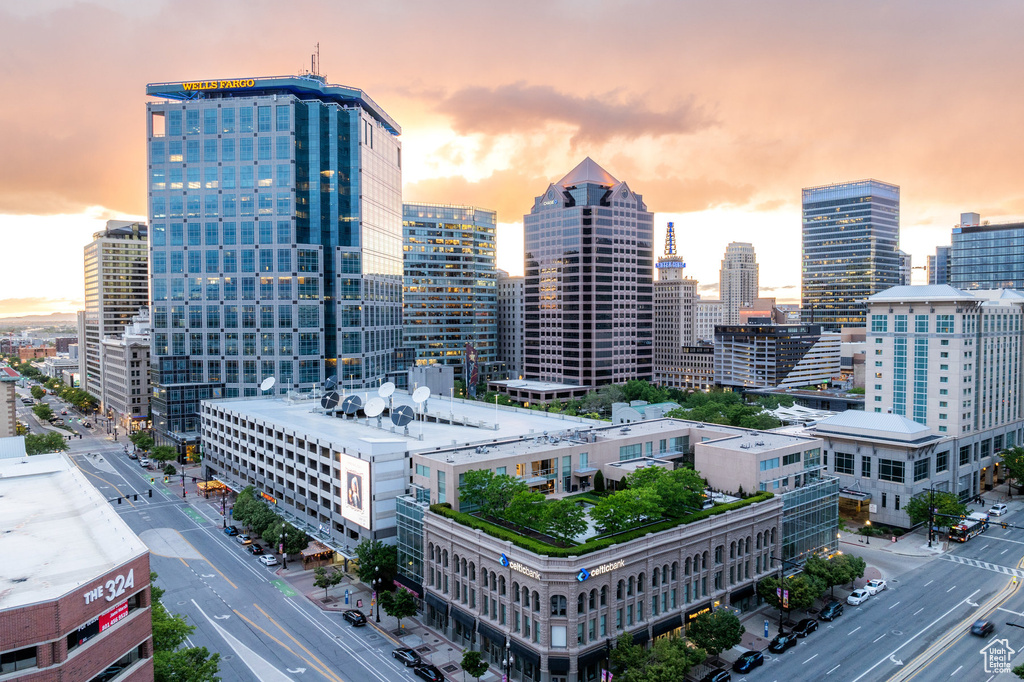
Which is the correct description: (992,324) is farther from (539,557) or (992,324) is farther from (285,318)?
(285,318)

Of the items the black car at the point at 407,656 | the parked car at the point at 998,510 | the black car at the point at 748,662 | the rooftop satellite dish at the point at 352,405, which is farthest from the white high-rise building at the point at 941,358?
the black car at the point at 407,656

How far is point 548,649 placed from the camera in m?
53.7

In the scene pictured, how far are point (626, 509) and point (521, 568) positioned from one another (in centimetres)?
1170

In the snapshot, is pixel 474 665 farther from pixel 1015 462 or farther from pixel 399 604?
pixel 1015 462

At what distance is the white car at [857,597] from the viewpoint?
71.9m

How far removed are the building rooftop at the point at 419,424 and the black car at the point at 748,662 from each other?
38611mm

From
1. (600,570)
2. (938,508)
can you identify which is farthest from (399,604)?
(938,508)

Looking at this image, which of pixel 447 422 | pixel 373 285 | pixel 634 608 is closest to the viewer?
pixel 634 608

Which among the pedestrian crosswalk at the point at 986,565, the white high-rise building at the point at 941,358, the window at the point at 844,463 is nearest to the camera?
the pedestrian crosswalk at the point at 986,565

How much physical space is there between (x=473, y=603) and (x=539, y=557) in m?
11.9

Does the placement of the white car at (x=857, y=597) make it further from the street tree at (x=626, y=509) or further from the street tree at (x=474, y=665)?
Result: the street tree at (x=474, y=665)

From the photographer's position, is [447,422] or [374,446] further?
[447,422]

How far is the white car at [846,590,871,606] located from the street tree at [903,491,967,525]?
2735 centimetres

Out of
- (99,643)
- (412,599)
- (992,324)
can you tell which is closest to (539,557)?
(412,599)
